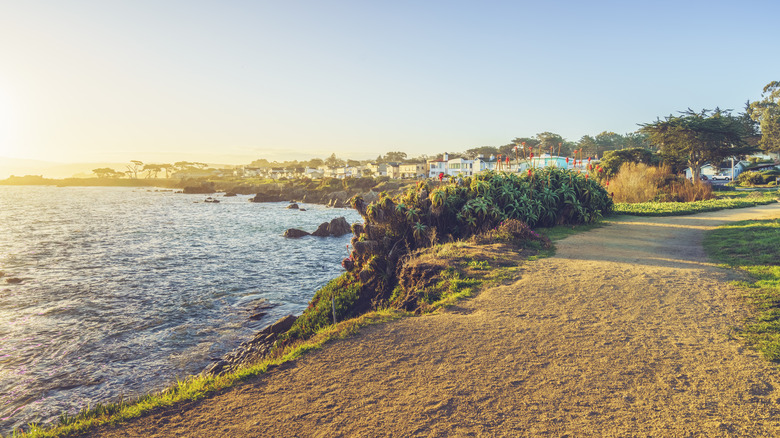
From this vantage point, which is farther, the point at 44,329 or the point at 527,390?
the point at 44,329

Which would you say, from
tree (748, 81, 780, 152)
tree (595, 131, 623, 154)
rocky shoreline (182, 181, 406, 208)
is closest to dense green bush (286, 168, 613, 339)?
rocky shoreline (182, 181, 406, 208)

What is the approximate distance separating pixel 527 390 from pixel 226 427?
10.7 feet

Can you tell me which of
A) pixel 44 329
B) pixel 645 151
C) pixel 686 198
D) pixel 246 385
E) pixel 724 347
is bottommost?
pixel 44 329

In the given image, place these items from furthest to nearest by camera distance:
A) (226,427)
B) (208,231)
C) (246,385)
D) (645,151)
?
(645,151), (208,231), (246,385), (226,427)

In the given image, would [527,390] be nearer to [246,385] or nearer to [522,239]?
[246,385]

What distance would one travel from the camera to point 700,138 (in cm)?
3247

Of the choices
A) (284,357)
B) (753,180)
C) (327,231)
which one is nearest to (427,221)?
(284,357)

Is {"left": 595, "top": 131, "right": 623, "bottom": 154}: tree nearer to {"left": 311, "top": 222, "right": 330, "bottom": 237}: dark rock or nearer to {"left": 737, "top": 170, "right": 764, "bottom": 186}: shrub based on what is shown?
{"left": 737, "top": 170, "right": 764, "bottom": 186}: shrub

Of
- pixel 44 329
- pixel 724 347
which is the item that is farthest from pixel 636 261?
pixel 44 329

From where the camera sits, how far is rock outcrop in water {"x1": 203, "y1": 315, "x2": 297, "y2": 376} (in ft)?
28.1

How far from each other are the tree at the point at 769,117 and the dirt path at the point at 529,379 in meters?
91.0

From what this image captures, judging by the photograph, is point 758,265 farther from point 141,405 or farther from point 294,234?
point 294,234

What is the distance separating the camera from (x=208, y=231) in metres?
36.9

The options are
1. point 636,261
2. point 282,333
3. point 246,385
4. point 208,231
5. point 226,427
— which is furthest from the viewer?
point 208,231
